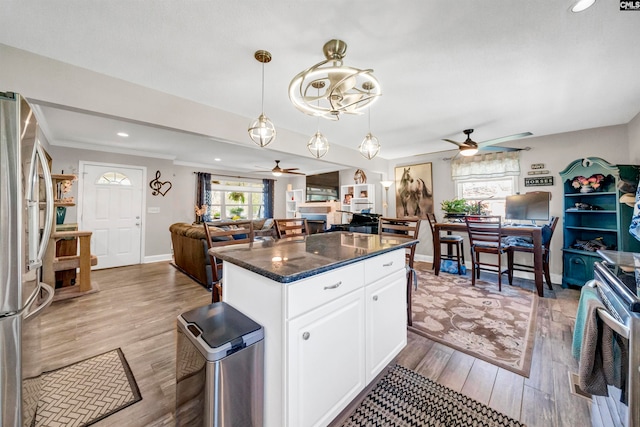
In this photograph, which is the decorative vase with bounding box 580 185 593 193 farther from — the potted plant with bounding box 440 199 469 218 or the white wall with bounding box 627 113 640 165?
the potted plant with bounding box 440 199 469 218

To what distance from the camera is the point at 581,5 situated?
4.53ft

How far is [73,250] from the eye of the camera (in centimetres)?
379

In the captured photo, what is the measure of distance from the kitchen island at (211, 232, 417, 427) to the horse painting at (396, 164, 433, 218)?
3.98 meters

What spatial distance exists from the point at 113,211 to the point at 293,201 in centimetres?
491

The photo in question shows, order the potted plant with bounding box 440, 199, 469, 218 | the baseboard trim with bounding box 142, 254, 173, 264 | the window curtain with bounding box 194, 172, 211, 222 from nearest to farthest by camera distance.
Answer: the potted plant with bounding box 440, 199, 469, 218
the baseboard trim with bounding box 142, 254, 173, 264
the window curtain with bounding box 194, 172, 211, 222

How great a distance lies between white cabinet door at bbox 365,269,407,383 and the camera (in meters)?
1.52

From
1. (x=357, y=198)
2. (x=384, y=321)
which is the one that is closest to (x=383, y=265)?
(x=384, y=321)

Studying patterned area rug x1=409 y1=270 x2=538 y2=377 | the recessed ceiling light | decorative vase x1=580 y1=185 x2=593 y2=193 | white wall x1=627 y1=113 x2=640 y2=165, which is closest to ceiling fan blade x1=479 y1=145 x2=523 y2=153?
decorative vase x1=580 y1=185 x2=593 y2=193

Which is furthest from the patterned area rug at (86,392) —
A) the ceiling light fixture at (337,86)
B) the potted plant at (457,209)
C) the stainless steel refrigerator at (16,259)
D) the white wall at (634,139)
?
the white wall at (634,139)

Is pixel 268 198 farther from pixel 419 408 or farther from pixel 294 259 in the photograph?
pixel 419 408

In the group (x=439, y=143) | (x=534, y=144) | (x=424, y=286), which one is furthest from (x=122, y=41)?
(x=534, y=144)

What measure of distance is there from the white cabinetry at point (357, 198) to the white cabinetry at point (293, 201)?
1.96 meters

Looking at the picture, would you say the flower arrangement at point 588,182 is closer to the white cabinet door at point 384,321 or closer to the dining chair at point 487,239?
the dining chair at point 487,239

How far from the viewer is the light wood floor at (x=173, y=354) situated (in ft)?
4.71
